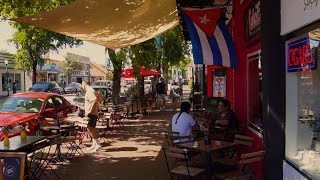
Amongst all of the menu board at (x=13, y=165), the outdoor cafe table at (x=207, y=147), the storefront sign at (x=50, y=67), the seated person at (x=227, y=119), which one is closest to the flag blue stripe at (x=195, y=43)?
the seated person at (x=227, y=119)

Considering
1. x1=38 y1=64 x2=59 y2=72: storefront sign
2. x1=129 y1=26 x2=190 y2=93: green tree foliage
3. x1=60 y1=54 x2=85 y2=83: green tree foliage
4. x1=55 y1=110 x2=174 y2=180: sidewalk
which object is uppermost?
x1=60 y1=54 x2=85 y2=83: green tree foliage

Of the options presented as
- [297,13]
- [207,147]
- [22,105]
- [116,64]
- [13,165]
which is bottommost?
[13,165]

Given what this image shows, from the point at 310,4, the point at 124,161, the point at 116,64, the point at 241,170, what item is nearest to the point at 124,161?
the point at 124,161

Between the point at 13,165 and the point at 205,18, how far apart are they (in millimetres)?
4818

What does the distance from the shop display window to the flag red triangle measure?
3020 millimetres

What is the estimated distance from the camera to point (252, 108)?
28.7 ft

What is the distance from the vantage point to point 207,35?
27.8ft

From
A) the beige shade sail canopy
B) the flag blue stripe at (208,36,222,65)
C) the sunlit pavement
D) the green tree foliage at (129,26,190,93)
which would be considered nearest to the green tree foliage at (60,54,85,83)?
the green tree foliage at (129,26,190,93)

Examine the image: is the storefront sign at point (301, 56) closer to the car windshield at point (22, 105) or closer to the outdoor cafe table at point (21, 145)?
the outdoor cafe table at point (21, 145)

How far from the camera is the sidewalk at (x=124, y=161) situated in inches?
325

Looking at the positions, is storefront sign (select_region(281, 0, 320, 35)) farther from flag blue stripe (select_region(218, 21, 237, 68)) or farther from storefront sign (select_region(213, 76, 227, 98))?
storefront sign (select_region(213, 76, 227, 98))

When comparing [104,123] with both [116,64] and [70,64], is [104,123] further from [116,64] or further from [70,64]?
[70,64]

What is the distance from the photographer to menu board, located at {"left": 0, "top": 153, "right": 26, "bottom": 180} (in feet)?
19.2

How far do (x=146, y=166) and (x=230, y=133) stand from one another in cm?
205
